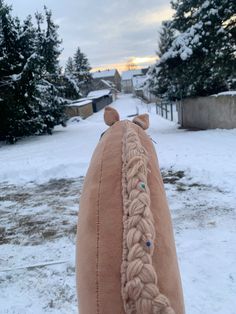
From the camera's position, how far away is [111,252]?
0.70 metres

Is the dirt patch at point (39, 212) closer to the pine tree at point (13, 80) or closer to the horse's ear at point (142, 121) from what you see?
the horse's ear at point (142, 121)

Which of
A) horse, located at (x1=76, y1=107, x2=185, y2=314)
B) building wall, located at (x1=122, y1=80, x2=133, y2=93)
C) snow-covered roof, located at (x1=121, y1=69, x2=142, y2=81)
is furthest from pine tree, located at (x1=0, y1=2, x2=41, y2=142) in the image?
snow-covered roof, located at (x1=121, y1=69, x2=142, y2=81)

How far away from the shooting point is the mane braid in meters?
0.61

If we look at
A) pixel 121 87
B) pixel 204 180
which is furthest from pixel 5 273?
pixel 121 87

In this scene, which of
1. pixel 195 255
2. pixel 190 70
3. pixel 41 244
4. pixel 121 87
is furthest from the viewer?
pixel 121 87

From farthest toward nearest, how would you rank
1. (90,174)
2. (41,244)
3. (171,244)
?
(41,244) < (90,174) < (171,244)

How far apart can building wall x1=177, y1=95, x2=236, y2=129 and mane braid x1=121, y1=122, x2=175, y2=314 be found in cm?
1256

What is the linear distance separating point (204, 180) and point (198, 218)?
1.82 m

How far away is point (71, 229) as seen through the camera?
491 centimetres

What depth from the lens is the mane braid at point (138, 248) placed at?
61 centimetres

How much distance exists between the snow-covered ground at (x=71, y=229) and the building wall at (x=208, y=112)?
4.26 m

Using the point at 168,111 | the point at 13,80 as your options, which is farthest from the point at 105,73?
the point at 13,80

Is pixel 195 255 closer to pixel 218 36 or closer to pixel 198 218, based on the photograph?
pixel 198 218

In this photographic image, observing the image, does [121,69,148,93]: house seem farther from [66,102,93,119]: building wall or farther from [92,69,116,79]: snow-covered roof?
[66,102,93,119]: building wall
